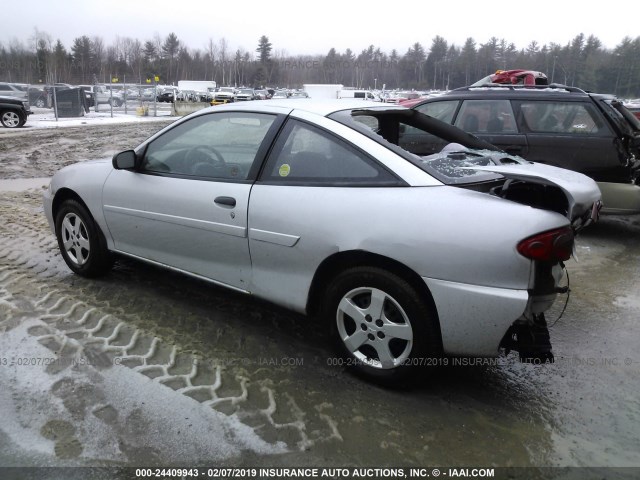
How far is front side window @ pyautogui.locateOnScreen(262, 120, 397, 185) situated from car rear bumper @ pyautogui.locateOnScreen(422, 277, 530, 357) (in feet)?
2.19

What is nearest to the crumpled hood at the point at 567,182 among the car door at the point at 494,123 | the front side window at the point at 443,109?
the car door at the point at 494,123

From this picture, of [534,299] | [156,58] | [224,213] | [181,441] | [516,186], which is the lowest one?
[181,441]

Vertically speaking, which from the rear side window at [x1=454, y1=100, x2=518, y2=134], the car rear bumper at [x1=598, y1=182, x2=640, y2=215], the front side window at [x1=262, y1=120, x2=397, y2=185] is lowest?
the car rear bumper at [x1=598, y1=182, x2=640, y2=215]

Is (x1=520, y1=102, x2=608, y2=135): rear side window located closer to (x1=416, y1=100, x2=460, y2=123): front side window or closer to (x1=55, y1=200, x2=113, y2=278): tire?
(x1=416, y1=100, x2=460, y2=123): front side window

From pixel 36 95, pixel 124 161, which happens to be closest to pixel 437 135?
pixel 124 161

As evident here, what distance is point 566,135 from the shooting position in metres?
6.09

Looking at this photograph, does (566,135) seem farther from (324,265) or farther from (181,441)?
(181,441)

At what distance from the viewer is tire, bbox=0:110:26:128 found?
20.0 m

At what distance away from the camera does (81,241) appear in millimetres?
4293

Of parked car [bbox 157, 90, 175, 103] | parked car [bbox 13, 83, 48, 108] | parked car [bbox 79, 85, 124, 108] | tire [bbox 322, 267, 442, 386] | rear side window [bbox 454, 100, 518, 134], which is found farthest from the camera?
parked car [bbox 157, 90, 175, 103]

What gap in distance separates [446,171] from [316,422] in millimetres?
1540

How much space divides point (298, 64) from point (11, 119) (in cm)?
11867

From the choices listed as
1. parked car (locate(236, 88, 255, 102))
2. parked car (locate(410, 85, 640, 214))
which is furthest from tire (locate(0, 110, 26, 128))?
parked car (locate(236, 88, 255, 102))

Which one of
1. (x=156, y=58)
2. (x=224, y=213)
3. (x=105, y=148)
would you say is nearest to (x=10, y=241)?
(x=224, y=213)
